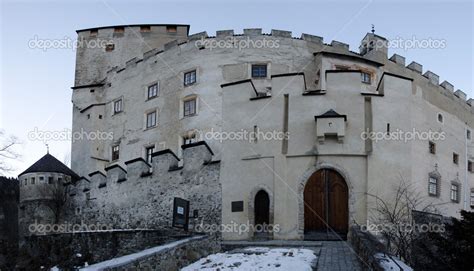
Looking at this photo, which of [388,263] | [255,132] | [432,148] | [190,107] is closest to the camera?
[388,263]

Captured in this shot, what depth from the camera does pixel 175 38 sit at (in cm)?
4225

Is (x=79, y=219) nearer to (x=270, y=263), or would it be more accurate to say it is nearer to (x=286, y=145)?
(x=286, y=145)

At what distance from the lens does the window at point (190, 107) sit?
35969mm

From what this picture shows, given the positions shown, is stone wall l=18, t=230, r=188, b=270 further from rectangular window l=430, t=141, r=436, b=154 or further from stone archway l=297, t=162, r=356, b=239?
rectangular window l=430, t=141, r=436, b=154

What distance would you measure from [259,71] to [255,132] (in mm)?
8690

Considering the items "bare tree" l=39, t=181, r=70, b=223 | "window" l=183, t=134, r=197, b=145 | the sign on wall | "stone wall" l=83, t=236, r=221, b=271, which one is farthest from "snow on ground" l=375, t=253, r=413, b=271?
"bare tree" l=39, t=181, r=70, b=223

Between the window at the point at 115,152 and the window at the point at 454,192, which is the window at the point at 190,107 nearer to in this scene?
the window at the point at 115,152

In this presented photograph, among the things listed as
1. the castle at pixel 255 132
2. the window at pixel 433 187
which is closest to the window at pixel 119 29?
the castle at pixel 255 132

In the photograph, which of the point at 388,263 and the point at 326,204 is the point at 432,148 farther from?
the point at 388,263

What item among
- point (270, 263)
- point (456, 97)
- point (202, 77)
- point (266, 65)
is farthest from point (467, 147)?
point (270, 263)

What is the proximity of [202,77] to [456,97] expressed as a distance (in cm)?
1604

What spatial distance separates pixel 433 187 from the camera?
1183 inches

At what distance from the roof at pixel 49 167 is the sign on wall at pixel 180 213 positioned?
695 inches

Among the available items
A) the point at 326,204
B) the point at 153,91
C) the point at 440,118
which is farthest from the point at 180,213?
the point at 440,118
